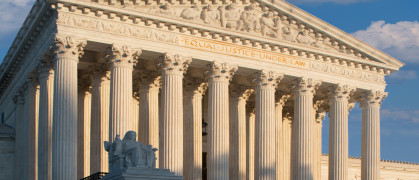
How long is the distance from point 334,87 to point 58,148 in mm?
22069

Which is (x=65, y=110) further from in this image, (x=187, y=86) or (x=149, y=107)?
(x=187, y=86)

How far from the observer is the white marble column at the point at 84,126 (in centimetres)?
5615

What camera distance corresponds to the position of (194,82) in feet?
192

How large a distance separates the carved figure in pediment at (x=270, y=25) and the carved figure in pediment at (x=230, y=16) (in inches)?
77.1

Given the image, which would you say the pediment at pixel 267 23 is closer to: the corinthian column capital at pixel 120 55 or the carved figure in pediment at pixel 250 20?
the carved figure in pediment at pixel 250 20

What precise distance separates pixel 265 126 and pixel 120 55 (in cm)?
1169

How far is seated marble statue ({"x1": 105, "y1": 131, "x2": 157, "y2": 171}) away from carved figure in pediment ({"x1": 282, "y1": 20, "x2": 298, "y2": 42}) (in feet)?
81.0

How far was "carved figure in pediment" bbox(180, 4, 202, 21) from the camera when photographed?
53.4 meters

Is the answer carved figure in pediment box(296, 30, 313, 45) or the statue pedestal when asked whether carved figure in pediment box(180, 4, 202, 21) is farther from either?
the statue pedestal

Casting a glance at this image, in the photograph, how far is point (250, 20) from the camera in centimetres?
5641

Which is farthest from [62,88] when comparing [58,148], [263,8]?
[263,8]

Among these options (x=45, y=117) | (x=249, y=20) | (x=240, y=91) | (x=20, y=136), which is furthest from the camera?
(x=240, y=91)

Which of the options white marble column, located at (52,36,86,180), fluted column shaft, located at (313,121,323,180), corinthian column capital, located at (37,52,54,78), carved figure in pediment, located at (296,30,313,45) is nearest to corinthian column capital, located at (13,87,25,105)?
corinthian column capital, located at (37,52,54,78)

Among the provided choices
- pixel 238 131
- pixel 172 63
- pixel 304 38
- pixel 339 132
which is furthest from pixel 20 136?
pixel 339 132
